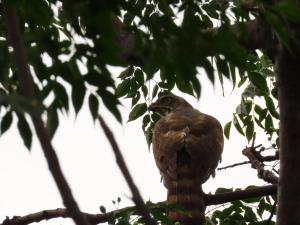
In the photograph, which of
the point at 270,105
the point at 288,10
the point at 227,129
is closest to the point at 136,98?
the point at 227,129

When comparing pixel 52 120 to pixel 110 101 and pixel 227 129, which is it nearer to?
pixel 110 101

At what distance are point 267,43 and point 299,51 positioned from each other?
245mm

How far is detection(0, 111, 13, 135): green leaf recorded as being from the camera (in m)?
2.74

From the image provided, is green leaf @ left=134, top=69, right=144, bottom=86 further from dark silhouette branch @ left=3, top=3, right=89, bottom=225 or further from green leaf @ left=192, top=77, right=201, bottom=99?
dark silhouette branch @ left=3, top=3, right=89, bottom=225

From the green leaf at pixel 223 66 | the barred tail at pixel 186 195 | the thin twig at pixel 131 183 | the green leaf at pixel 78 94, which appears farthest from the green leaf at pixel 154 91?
the thin twig at pixel 131 183

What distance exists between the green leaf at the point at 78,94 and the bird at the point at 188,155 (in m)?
3.12

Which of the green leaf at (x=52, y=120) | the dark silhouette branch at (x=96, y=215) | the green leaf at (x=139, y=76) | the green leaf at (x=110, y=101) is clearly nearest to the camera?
the green leaf at (x=110, y=101)

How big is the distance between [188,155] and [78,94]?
4039 mm

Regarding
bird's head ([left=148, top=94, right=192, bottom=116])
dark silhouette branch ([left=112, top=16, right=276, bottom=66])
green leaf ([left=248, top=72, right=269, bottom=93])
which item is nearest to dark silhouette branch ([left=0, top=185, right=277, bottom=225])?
green leaf ([left=248, top=72, right=269, bottom=93])

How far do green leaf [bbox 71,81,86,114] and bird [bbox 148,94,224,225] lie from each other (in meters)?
3.12

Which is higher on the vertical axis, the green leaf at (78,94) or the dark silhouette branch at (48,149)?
the green leaf at (78,94)

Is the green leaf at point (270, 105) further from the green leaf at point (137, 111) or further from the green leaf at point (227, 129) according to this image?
the green leaf at point (137, 111)

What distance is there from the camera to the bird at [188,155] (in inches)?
230

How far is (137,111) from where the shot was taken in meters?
5.89
